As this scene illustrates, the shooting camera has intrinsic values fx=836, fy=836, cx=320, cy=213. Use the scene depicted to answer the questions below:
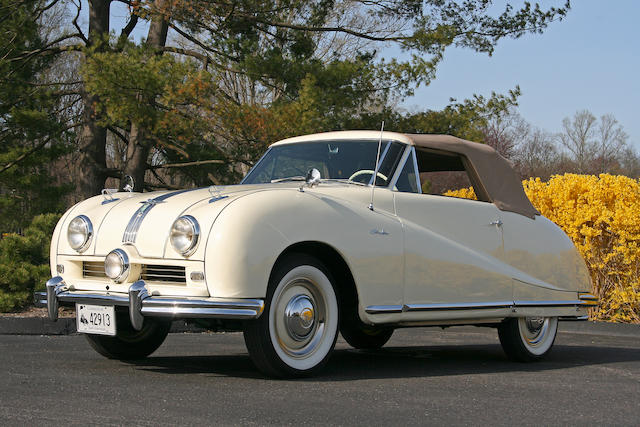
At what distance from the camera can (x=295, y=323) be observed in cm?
550

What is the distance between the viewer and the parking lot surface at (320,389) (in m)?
4.23

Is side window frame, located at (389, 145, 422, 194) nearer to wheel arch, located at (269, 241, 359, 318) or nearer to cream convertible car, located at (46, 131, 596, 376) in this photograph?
cream convertible car, located at (46, 131, 596, 376)

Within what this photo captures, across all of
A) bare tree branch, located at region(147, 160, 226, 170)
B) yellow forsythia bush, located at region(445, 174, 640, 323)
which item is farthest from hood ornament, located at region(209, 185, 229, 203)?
bare tree branch, located at region(147, 160, 226, 170)

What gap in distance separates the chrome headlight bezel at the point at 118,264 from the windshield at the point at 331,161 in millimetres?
1842

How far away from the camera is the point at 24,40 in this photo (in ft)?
54.7

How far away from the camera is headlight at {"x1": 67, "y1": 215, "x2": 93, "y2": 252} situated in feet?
19.4

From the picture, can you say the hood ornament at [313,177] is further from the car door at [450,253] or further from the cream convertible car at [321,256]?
the car door at [450,253]

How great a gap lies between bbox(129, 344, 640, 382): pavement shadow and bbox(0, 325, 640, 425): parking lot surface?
10 millimetres

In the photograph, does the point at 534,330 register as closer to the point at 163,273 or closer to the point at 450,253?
the point at 450,253

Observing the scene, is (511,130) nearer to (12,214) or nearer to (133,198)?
(12,214)

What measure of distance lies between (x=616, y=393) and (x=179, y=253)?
2960 millimetres

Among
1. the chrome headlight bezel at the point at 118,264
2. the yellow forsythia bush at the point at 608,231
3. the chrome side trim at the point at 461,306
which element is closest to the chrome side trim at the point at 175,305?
the chrome headlight bezel at the point at 118,264

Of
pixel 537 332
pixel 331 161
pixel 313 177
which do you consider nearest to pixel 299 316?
pixel 313 177

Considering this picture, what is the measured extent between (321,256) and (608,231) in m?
6.57
